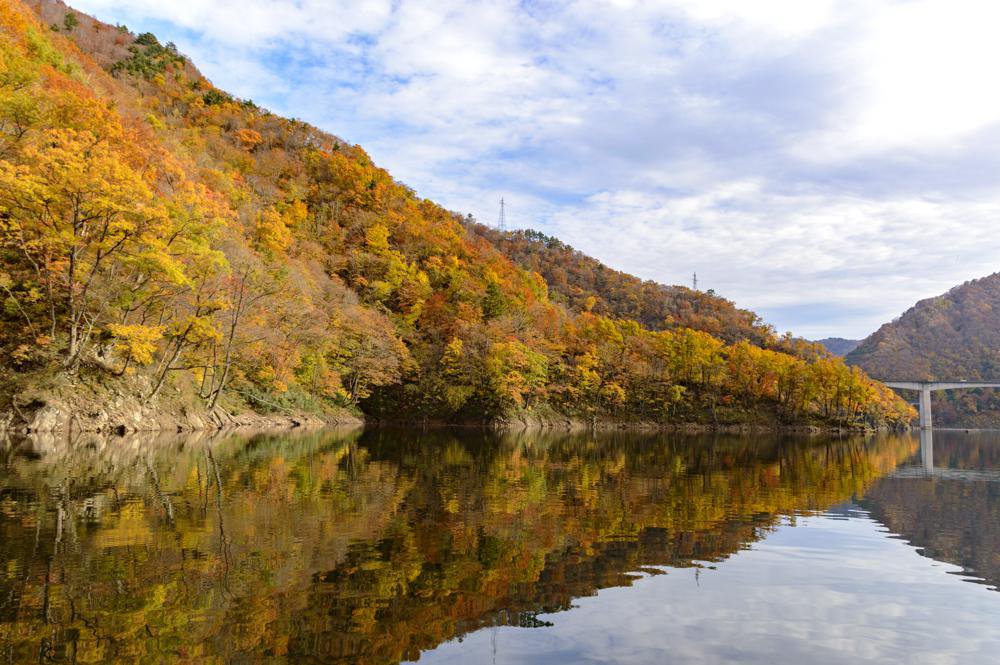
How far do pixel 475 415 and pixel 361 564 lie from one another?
60.2 m

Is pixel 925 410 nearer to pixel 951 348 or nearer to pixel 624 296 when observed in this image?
pixel 951 348

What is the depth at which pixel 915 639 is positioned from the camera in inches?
266

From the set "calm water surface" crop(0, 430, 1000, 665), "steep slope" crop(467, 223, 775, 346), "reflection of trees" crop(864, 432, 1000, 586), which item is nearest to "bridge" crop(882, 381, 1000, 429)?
"steep slope" crop(467, 223, 775, 346)

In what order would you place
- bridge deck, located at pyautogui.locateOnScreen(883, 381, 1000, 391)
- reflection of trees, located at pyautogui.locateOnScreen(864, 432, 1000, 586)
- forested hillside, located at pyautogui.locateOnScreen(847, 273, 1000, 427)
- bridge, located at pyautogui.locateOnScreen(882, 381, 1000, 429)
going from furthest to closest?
forested hillside, located at pyautogui.locateOnScreen(847, 273, 1000, 427) < bridge, located at pyautogui.locateOnScreen(882, 381, 1000, 429) < bridge deck, located at pyautogui.locateOnScreen(883, 381, 1000, 391) < reflection of trees, located at pyautogui.locateOnScreen(864, 432, 1000, 586)

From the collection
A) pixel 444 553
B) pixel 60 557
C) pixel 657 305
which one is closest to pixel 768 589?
pixel 444 553

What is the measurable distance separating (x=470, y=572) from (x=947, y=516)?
1367cm

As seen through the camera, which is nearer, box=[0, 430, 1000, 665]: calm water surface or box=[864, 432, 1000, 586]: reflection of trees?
box=[0, 430, 1000, 665]: calm water surface

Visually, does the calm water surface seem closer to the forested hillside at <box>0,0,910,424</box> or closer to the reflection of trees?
the reflection of trees

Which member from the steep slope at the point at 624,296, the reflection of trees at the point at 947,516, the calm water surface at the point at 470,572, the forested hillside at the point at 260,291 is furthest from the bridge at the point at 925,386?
the calm water surface at the point at 470,572

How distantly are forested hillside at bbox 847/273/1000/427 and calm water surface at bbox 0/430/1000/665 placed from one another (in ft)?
484

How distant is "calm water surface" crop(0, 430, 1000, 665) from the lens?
589 cm

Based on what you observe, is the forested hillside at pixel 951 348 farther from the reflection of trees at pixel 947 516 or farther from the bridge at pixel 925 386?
the reflection of trees at pixel 947 516

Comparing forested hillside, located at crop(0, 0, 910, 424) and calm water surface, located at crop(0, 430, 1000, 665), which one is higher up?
forested hillside, located at crop(0, 0, 910, 424)

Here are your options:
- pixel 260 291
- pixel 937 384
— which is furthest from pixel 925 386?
pixel 260 291
